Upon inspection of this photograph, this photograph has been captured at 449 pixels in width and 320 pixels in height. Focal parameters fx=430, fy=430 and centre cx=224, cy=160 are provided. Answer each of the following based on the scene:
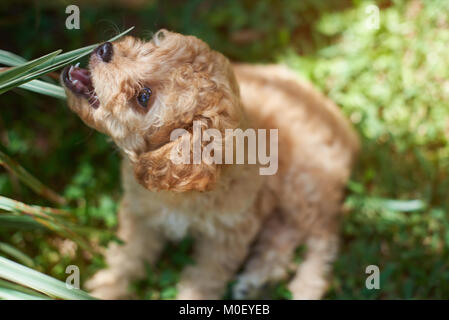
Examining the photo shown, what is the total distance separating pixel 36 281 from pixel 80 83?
797 mm

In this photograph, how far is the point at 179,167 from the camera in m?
1.62

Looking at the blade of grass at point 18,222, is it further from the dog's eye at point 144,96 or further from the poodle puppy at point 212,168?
the dog's eye at point 144,96

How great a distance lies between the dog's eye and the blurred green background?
2.09ft

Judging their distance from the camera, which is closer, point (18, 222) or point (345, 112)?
point (18, 222)

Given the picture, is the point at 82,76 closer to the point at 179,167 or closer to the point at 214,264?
the point at 179,167

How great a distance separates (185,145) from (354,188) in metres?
1.40

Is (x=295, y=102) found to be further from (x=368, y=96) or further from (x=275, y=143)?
(x=368, y=96)

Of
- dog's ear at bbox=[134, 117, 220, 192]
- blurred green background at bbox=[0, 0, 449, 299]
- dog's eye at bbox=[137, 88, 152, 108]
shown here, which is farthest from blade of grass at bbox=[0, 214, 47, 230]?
dog's eye at bbox=[137, 88, 152, 108]

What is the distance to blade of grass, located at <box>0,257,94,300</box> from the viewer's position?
1.57m

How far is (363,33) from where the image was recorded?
10.0 ft

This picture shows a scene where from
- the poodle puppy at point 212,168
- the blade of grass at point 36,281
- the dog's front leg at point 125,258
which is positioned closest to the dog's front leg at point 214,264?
the poodle puppy at point 212,168

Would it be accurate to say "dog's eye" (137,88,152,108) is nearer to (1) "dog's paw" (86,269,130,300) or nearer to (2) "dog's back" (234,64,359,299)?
(2) "dog's back" (234,64,359,299)

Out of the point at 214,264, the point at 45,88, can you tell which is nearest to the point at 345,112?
the point at 214,264
